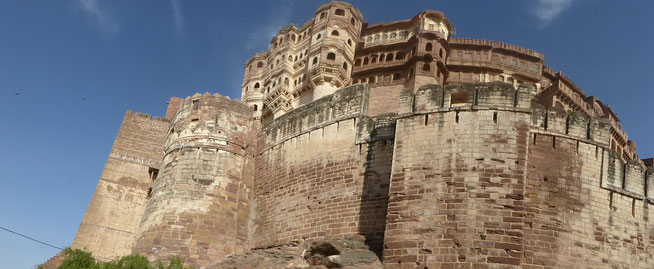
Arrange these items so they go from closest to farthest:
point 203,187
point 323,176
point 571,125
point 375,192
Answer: point 571,125
point 375,192
point 323,176
point 203,187

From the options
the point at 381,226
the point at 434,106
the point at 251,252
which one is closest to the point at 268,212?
the point at 251,252

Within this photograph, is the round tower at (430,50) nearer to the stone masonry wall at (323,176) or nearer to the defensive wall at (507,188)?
the stone masonry wall at (323,176)

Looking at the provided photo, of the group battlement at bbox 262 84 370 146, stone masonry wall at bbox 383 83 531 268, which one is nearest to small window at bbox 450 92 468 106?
stone masonry wall at bbox 383 83 531 268

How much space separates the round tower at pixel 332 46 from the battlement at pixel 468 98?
1913cm

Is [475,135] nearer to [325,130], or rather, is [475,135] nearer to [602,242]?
[602,242]

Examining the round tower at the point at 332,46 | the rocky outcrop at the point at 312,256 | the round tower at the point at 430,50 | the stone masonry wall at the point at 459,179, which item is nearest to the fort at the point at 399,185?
the stone masonry wall at the point at 459,179

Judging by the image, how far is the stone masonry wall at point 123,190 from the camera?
89.8ft

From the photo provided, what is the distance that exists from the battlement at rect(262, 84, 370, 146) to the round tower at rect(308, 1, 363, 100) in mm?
13575

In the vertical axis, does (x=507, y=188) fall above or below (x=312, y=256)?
above

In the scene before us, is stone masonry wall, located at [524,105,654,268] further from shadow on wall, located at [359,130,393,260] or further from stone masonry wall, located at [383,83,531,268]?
shadow on wall, located at [359,130,393,260]

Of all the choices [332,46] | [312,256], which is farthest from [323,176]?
[332,46]

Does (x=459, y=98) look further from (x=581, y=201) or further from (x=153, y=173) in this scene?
(x=153, y=173)

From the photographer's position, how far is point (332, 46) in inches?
1401

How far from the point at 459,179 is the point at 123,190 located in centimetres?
1937
